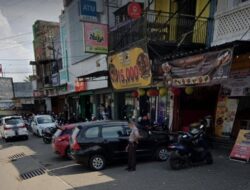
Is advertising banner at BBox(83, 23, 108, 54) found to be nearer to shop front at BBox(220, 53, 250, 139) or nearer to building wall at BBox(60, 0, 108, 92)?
building wall at BBox(60, 0, 108, 92)

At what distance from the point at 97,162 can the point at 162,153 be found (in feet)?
8.34

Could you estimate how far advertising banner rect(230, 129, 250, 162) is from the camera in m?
8.35

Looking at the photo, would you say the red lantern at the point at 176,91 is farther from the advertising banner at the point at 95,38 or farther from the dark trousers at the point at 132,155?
the advertising banner at the point at 95,38

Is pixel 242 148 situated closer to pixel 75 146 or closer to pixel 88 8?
pixel 75 146

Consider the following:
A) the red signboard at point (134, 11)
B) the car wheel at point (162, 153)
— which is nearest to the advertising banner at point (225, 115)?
the car wheel at point (162, 153)

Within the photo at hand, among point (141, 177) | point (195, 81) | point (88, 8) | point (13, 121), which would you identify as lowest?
point (13, 121)

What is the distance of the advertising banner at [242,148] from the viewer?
27.4 ft

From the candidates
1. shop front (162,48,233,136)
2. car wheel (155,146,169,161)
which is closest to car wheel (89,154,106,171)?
car wheel (155,146,169,161)

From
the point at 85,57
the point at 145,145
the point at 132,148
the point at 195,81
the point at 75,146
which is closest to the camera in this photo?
the point at 132,148

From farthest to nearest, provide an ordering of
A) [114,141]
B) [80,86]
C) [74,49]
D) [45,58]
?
[45,58] < [74,49] < [80,86] < [114,141]

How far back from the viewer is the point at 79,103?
27328mm

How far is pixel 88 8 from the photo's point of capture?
17422mm

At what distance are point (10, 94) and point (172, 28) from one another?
1760 inches

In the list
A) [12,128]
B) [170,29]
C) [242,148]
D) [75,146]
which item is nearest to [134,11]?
[170,29]
